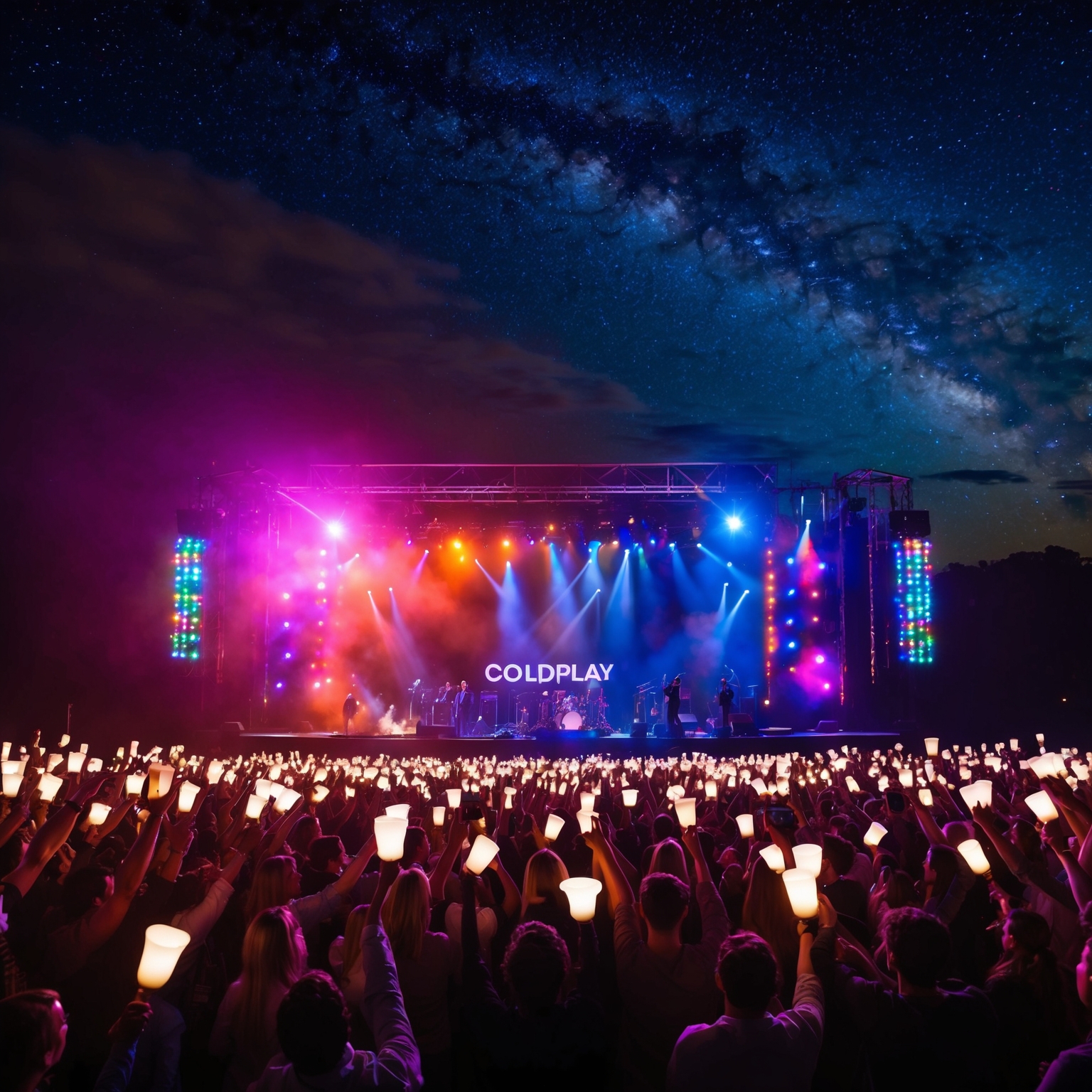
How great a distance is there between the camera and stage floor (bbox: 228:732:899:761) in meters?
18.6

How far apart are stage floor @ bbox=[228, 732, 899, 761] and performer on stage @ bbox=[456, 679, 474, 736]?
116 inches

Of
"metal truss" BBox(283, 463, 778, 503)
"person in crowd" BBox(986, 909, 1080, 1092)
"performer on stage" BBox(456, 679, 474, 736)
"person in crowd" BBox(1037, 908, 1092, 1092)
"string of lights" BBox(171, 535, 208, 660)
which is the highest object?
"metal truss" BBox(283, 463, 778, 503)

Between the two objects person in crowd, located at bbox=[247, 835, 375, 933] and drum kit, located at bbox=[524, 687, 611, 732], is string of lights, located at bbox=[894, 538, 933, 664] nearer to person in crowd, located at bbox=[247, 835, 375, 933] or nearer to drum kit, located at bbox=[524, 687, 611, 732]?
drum kit, located at bbox=[524, 687, 611, 732]

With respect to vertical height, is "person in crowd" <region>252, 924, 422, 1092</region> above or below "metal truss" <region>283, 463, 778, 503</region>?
below

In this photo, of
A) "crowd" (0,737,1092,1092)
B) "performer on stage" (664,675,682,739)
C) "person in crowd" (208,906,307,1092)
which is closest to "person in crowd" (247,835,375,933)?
"crowd" (0,737,1092,1092)

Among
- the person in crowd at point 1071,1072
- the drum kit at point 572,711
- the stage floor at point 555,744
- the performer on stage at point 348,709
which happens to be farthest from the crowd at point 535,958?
the drum kit at point 572,711

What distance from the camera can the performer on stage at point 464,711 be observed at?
22859 millimetres

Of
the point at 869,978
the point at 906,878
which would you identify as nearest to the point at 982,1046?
the point at 869,978

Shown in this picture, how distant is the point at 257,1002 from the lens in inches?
113

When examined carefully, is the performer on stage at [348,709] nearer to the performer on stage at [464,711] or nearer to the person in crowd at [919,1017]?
the performer on stage at [464,711]

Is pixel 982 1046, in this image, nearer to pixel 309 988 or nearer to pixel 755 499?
pixel 309 988

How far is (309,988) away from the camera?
214 cm

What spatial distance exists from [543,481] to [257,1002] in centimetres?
1911

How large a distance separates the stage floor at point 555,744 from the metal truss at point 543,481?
224 inches
